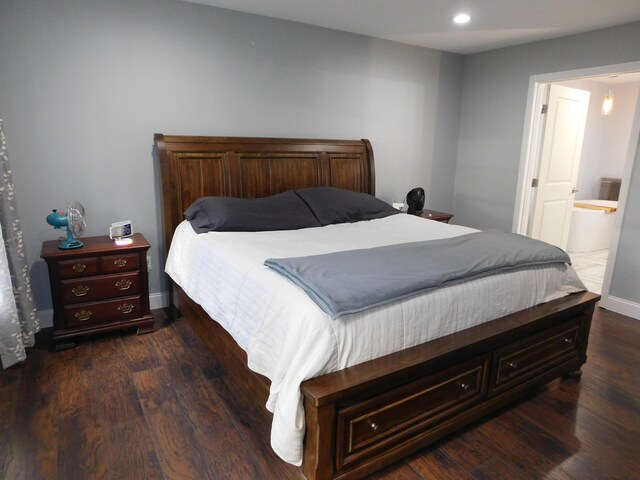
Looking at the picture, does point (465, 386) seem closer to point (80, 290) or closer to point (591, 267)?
point (80, 290)

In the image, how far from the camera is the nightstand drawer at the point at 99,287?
8.87 feet

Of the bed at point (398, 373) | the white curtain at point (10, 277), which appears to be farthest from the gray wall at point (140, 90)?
the white curtain at point (10, 277)

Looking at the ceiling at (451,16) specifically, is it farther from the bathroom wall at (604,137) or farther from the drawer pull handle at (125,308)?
the bathroom wall at (604,137)

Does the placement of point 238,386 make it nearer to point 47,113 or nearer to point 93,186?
point 93,186

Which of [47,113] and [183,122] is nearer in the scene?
[47,113]

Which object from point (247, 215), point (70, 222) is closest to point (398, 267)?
point (247, 215)

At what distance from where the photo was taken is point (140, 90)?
307 centimetres

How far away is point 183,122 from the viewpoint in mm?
3268

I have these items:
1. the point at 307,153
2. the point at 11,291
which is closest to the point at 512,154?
the point at 307,153

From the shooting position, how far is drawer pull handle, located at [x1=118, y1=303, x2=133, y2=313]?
9.49 feet

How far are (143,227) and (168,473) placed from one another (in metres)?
2.01

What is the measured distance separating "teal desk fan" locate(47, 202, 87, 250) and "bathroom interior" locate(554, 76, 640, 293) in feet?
17.2

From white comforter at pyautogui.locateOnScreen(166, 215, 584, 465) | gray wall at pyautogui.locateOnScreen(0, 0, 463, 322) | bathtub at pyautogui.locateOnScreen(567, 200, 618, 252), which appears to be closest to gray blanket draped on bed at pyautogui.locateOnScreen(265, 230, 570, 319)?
white comforter at pyautogui.locateOnScreen(166, 215, 584, 465)

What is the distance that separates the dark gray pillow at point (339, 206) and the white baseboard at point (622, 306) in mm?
2038
